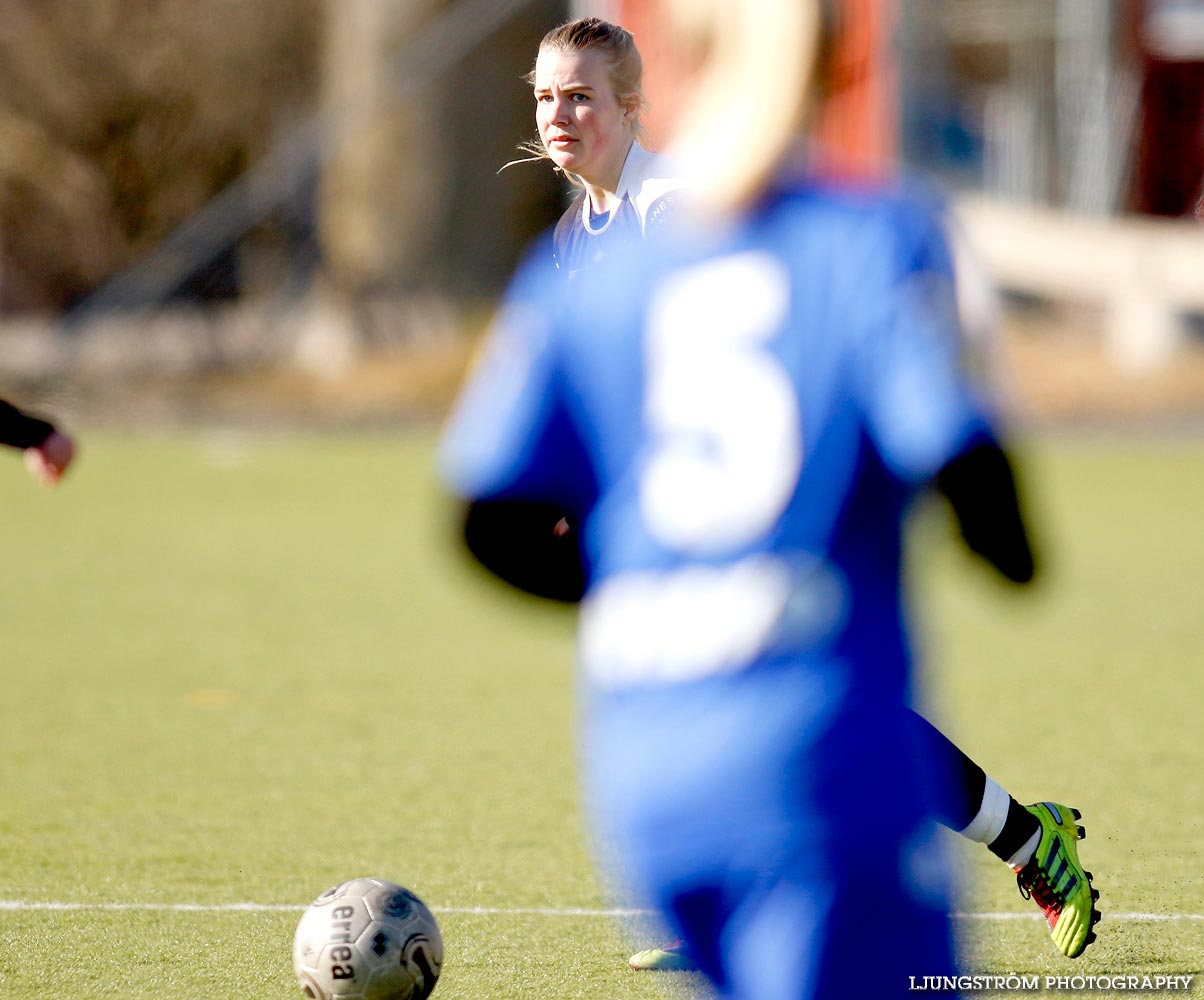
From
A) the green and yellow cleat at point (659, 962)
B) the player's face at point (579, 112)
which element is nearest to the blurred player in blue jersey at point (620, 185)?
the player's face at point (579, 112)

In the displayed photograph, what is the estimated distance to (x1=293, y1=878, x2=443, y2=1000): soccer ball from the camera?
371 centimetres

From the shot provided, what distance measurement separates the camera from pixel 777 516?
189 centimetres

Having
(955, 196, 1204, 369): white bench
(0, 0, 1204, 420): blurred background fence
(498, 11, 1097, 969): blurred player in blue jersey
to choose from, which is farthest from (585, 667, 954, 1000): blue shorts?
(955, 196, 1204, 369): white bench

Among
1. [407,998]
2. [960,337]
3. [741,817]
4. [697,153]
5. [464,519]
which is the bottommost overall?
[407,998]

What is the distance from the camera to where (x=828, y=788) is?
6.23 feet

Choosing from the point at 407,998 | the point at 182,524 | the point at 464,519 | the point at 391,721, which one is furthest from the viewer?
the point at 182,524

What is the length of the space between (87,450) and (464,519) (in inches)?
598

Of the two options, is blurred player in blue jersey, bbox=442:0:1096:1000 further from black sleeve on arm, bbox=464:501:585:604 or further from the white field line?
the white field line

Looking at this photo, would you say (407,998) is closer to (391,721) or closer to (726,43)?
(726,43)

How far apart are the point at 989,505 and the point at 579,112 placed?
5.47 feet

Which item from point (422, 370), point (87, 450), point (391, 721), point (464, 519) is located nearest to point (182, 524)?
point (87, 450)

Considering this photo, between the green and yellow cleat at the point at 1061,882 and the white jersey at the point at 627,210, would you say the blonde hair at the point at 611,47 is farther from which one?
the green and yellow cleat at the point at 1061,882

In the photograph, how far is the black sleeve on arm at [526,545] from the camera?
2.01m

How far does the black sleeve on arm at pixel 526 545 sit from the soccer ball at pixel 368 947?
1863 millimetres
